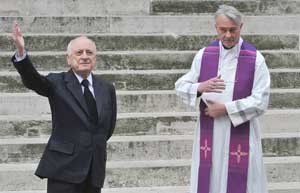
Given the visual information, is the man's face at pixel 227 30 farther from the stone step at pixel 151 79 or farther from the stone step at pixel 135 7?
the stone step at pixel 135 7

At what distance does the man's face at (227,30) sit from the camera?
380 cm

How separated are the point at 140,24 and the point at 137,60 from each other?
923mm

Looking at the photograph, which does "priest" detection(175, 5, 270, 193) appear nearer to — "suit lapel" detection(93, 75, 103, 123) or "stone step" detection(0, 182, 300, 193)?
"suit lapel" detection(93, 75, 103, 123)

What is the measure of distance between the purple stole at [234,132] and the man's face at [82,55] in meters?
0.78

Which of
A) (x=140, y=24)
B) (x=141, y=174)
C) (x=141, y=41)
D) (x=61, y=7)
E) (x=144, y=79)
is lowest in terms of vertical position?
(x=141, y=174)

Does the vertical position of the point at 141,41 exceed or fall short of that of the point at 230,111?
it exceeds it

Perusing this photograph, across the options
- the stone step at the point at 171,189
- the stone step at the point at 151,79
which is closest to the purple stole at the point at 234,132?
the stone step at the point at 171,189

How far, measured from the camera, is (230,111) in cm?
391

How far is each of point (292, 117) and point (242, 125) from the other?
8.57 feet

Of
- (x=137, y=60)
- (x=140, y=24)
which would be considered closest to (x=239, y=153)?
(x=137, y=60)

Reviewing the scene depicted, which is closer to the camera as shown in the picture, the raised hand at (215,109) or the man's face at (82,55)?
the man's face at (82,55)

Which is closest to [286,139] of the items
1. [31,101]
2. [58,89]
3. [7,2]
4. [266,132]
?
[266,132]

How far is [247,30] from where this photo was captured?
8438mm

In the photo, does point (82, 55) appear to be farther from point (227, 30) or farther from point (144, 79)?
point (144, 79)
